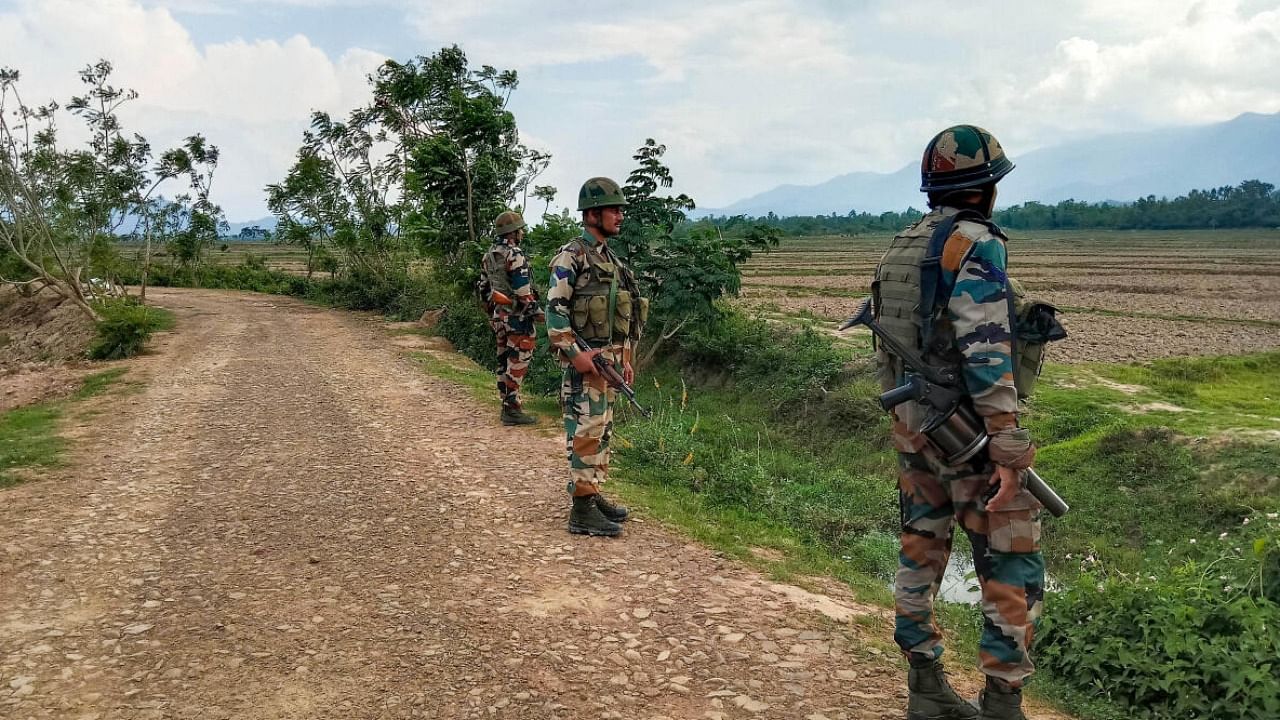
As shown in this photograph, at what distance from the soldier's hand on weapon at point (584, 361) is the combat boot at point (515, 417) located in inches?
138

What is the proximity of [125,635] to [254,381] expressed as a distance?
7.39 metres

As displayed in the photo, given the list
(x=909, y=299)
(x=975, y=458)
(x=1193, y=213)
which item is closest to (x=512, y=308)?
(x=909, y=299)

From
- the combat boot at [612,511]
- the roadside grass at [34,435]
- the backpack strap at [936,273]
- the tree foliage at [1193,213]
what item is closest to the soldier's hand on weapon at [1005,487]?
the backpack strap at [936,273]

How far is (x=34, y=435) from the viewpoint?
7.86 metres

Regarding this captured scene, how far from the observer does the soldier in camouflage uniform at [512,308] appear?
27.1 feet

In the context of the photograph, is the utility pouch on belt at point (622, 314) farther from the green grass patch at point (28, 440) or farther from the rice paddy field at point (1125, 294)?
the rice paddy field at point (1125, 294)

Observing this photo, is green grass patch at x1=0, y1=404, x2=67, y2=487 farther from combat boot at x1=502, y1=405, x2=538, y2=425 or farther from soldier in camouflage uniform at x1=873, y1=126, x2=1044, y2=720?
soldier in camouflage uniform at x1=873, y1=126, x2=1044, y2=720

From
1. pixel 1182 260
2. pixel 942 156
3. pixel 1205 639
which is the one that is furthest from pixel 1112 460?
pixel 1182 260

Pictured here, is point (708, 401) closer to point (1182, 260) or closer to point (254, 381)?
point (254, 381)

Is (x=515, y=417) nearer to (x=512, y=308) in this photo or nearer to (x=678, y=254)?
(x=512, y=308)

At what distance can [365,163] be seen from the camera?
71.9 feet

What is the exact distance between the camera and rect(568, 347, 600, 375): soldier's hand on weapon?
505 centimetres

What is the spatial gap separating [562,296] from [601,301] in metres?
0.24

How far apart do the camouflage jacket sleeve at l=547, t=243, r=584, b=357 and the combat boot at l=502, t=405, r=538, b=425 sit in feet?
11.5
